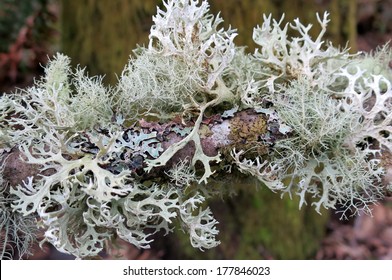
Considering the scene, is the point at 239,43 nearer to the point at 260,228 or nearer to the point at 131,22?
the point at 131,22

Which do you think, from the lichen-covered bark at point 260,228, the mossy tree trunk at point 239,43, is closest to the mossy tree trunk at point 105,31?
the mossy tree trunk at point 239,43

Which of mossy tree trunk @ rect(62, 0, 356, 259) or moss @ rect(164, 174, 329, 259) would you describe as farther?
moss @ rect(164, 174, 329, 259)

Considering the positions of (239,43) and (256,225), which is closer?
(239,43)

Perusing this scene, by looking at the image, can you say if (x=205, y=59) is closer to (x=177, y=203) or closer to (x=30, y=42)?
(x=177, y=203)

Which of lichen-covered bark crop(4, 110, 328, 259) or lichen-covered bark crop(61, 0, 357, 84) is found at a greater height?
lichen-covered bark crop(61, 0, 357, 84)

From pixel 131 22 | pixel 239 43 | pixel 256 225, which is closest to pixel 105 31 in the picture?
pixel 131 22

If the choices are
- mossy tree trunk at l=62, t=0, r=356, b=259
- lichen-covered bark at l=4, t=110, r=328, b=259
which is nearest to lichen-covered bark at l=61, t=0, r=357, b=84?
mossy tree trunk at l=62, t=0, r=356, b=259

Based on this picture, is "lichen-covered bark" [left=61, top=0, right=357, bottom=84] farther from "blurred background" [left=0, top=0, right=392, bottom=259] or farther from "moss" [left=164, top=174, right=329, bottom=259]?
"moss" [left=164, top=174, right=329, bottom=259]

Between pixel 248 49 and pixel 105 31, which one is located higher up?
pixel 105 31
